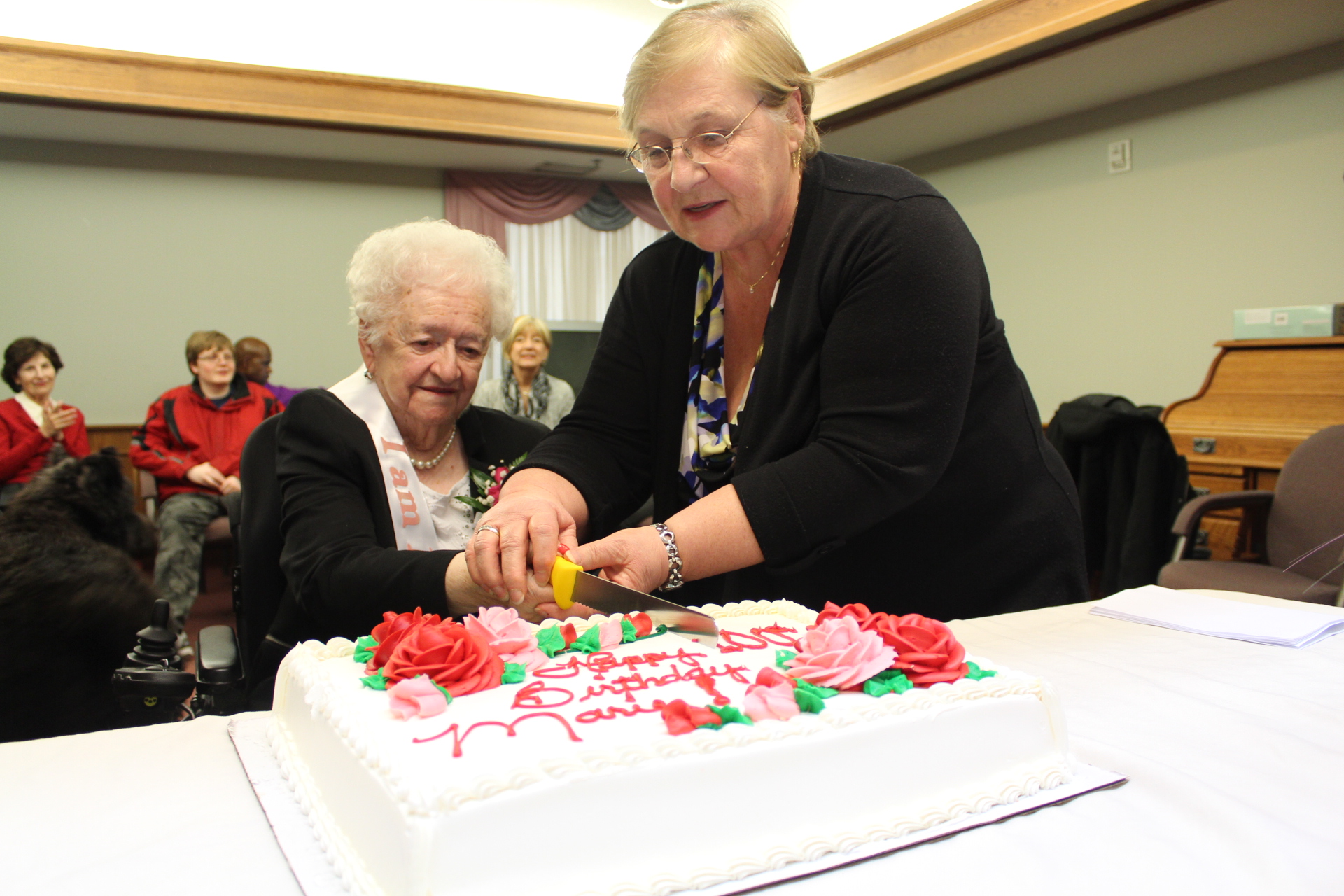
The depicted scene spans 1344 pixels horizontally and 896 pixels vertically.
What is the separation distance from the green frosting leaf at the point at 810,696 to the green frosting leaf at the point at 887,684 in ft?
0.11

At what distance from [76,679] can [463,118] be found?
548cm

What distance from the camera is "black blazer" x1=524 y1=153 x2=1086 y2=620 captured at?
1149 mm

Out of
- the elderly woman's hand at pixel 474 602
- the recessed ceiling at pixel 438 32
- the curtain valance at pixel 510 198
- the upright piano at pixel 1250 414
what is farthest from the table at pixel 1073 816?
the curtain valance at pixel 510 198

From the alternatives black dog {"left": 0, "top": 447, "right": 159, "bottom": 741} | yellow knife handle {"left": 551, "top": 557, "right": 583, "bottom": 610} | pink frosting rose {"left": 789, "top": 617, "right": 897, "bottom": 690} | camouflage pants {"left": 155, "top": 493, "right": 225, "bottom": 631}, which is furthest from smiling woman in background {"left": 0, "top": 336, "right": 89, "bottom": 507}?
pink frosting rose {"left": 789, "top": 617, "right": 897, "bottom": 690}

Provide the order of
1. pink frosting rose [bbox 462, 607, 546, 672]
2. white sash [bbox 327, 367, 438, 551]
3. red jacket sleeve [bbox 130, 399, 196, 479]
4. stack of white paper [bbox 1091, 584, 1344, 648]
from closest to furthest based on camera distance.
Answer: pink frosting rose [bbox 462, 607, 546, 672] < stack of white paper [bbox 1091, 584, 1344, 648] < white sash [bbox 327, 367, 438, 551] < red jacket sleeve [bbox 130, 399, 196, 479]

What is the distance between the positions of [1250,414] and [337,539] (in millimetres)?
4355

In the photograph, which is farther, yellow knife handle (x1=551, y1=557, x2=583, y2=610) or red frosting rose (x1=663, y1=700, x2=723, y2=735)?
yellow knife handle (x1=551, y1=557, x2=583, y2=610)

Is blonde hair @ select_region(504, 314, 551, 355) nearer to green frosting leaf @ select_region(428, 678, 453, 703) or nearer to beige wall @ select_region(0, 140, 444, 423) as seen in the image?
beige wall @ select_region(0, 140, 444, 423)

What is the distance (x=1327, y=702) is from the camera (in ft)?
3.35

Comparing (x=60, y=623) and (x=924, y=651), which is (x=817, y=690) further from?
(x=60, y=623)

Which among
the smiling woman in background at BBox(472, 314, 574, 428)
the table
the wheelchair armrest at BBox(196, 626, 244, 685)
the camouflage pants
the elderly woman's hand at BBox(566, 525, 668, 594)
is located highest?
the smiling woman in background at BBox(472, 314, 574, 428)

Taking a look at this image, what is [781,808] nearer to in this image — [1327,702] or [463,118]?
[1327,702]

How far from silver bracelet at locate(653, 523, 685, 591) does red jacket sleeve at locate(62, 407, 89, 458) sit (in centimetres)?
534

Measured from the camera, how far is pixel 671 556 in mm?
1140
